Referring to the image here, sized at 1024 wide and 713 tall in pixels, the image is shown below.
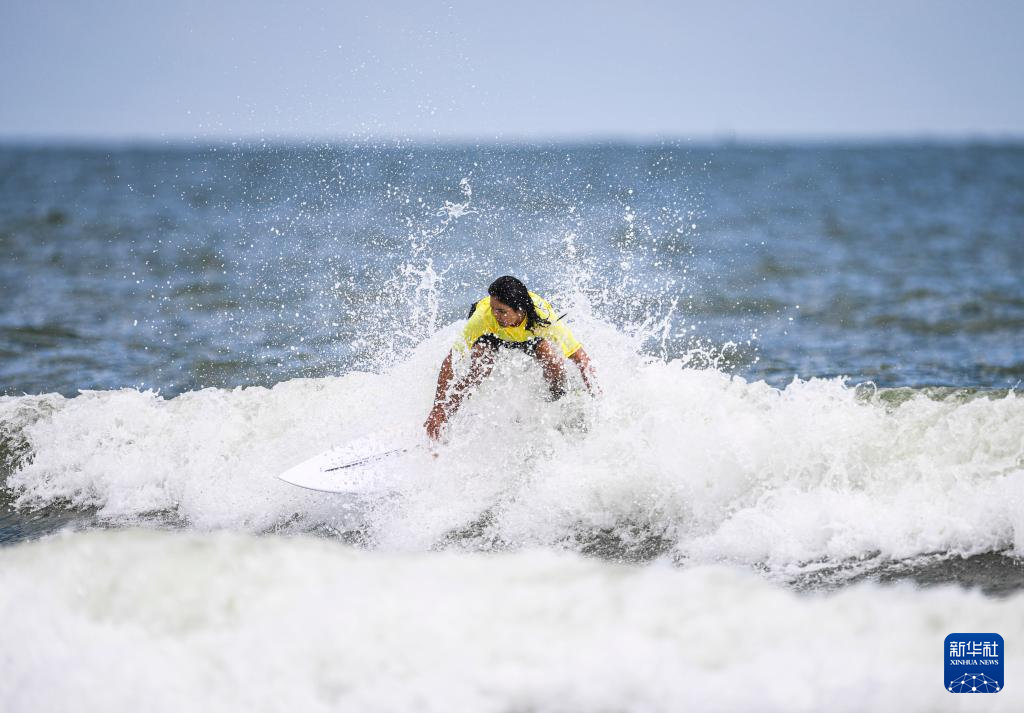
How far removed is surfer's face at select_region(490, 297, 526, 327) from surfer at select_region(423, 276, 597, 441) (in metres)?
0.03

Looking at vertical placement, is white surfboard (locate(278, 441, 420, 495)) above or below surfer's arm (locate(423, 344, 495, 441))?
below

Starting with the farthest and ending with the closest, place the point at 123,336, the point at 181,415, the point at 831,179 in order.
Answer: the point at 831,179 → the point at 123,336 → the point at 181,415

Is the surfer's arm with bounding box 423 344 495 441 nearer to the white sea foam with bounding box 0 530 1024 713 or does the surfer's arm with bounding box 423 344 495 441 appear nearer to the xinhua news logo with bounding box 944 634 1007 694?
the white sea foam with bounding box 0 530 1024 713

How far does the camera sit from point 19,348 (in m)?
12.6

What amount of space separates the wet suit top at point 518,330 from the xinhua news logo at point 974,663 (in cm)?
372

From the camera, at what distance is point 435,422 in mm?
7367

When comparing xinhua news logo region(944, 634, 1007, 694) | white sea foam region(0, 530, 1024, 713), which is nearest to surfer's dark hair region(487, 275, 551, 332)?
white sea foam region(0, 530, 1024, 713)

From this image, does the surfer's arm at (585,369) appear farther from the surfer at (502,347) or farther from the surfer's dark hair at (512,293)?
the surfer's dark hair at (512,293)

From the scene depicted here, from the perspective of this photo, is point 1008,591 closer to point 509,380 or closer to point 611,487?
point 611,487

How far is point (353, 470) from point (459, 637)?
2.72 meters

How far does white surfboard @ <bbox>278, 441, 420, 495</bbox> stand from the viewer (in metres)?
7.03

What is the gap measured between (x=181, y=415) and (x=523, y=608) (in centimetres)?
493

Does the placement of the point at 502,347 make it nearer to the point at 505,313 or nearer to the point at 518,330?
the point at 518,330

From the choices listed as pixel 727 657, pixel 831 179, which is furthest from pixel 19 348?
pixel 831 179
